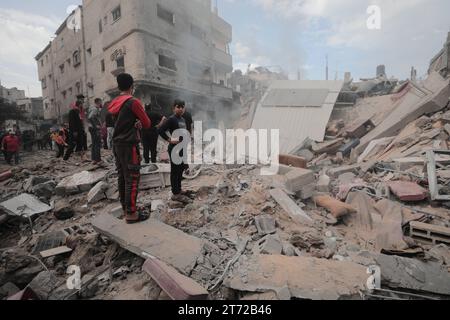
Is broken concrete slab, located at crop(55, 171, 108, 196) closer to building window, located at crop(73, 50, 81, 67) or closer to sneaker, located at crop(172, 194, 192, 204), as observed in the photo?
sneaker, located at crop(172, 194, 192, 204)

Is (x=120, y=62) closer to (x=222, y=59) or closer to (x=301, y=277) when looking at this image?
(x=222, y=59)

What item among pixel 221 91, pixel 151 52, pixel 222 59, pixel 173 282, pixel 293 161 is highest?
pixel 222 59

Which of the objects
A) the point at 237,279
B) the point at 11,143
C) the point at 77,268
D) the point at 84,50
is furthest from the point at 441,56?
the point at 84,50

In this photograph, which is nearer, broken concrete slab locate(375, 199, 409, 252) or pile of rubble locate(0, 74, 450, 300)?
pile of rubble locate(0, 74, 450, 300)

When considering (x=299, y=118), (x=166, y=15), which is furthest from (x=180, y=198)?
(x=166, y=15)

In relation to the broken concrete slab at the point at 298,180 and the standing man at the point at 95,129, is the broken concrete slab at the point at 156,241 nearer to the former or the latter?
the broken concrete slab at the point at 298,180

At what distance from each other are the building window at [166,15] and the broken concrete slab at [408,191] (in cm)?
1473

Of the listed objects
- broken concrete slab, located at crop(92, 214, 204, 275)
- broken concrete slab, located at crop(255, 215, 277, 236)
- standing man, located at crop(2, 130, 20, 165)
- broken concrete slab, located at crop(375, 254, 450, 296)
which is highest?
standing man, located at crop(2, 130, 20, 165)

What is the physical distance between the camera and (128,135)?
9.52ft

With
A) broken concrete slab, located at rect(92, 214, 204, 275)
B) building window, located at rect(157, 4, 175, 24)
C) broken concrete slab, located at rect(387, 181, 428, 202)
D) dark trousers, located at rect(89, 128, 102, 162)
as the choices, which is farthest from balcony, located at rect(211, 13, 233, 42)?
broken concrete slab, located at rect(92, 214, 204, 275)

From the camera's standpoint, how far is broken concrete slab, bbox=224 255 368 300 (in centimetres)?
202

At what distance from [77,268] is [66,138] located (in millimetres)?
6721

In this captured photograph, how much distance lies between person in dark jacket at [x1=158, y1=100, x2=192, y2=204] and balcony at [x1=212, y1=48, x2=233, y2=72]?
15859 millimetres

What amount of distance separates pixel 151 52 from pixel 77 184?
10.7 m
